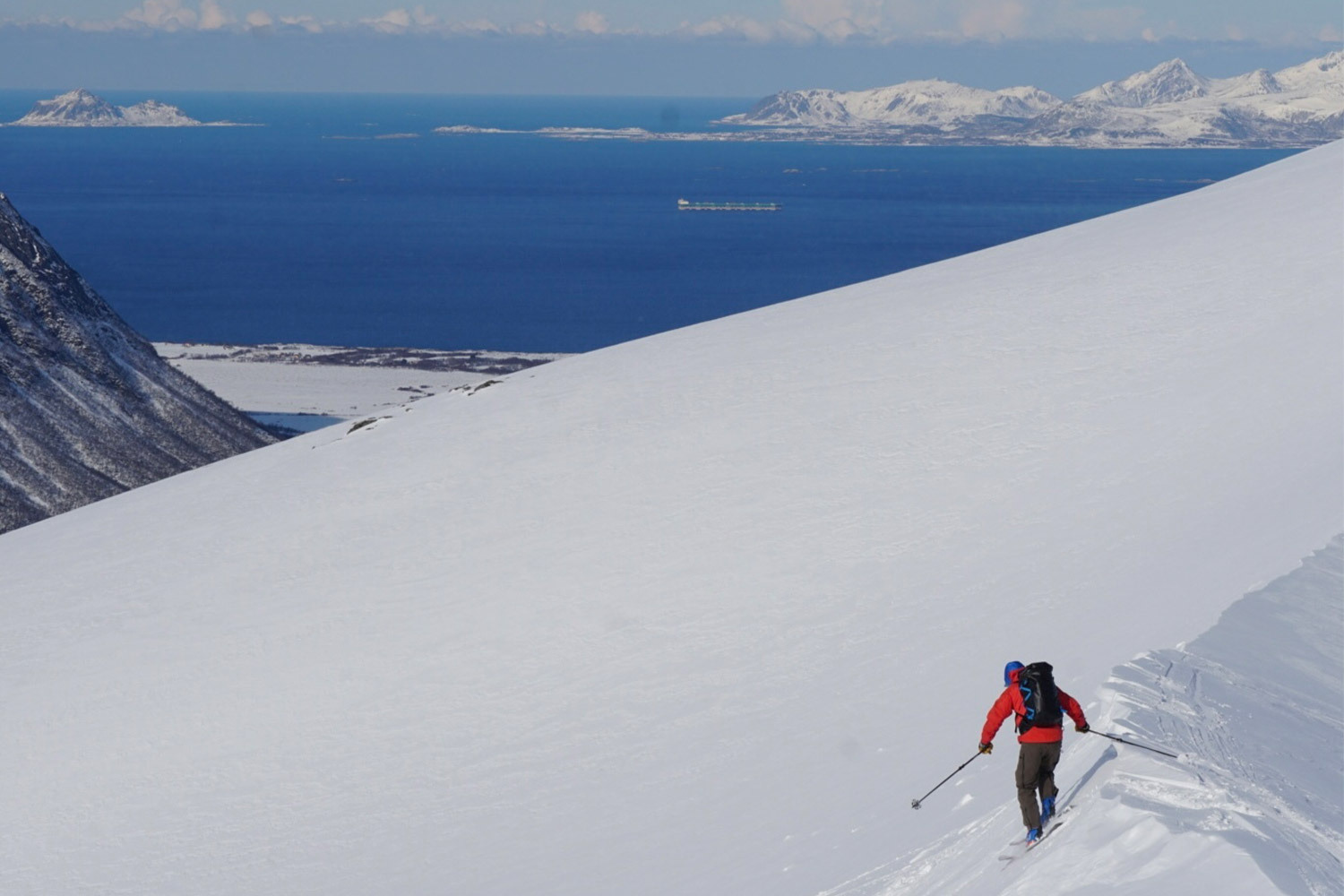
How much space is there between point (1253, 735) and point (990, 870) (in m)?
2.62

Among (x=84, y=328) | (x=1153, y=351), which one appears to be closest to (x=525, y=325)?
(x=84, y=328)

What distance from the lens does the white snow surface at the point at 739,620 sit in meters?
11.1

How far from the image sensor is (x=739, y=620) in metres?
16.1

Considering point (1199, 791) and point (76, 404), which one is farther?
point (76, 404)

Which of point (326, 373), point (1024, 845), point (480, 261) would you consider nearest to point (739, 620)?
point (1024, 845)

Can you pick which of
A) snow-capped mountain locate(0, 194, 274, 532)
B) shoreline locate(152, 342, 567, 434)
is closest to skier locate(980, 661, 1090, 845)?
snow-capped mountain locate(0, 194, 274, 532)

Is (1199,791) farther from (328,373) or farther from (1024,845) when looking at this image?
(328,373)

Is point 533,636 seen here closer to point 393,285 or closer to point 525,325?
point 525,325

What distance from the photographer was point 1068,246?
30.1 meters

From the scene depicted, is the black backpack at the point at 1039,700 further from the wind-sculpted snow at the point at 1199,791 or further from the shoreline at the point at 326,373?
the shoreline at the point at 326,373

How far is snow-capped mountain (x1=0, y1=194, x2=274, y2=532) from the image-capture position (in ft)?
157

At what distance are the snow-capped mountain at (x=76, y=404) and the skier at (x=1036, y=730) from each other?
41.3m

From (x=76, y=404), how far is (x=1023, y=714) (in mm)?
49102

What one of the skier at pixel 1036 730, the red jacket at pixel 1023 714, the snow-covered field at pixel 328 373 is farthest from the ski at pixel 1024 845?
the snow-covered field at pixel 328 373
